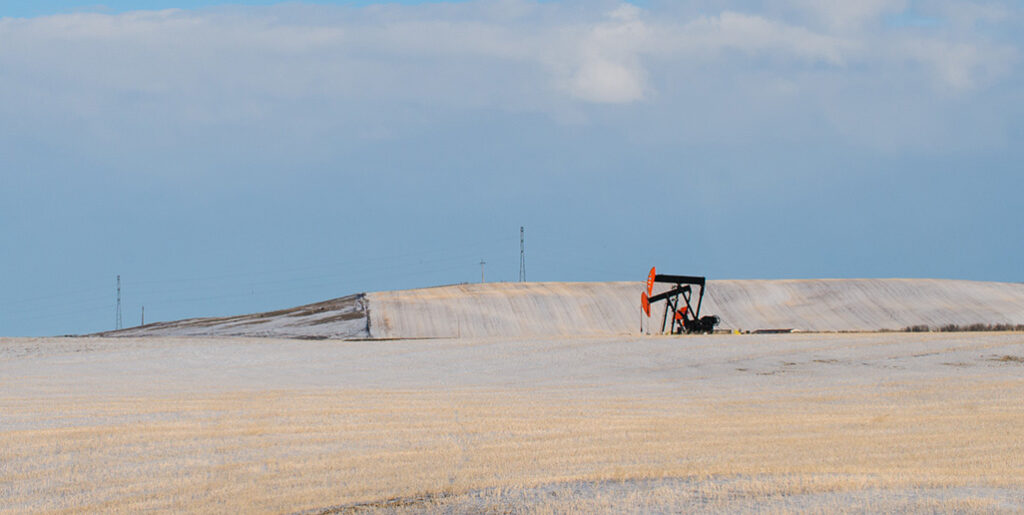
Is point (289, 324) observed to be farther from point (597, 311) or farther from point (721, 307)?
point (721, 307)

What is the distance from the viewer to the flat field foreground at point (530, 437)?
374 inches

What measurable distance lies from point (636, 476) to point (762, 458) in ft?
6.96

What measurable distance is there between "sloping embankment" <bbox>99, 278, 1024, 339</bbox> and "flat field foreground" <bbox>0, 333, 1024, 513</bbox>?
17835 mm

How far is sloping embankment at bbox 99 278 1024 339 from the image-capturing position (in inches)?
1836

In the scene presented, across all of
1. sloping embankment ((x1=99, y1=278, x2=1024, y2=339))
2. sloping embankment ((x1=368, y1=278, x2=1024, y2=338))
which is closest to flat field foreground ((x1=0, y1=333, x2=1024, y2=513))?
sloping embankment ((x1=99, y1=278, x2=1024, y2=339))

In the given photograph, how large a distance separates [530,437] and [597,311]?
38952 millimetres

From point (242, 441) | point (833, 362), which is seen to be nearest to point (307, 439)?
point (242, 441)

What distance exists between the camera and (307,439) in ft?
44.4

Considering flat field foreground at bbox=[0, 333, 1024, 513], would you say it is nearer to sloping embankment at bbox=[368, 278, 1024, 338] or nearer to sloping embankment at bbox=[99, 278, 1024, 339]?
sloping embankment at bbox=[99, 278, 1024, 339]

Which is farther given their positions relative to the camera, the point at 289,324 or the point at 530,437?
the point at 289,324

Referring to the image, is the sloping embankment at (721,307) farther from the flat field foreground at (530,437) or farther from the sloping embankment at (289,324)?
the flat field foreground at (530,437)

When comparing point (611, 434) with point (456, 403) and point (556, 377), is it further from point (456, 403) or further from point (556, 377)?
point (556, 377)

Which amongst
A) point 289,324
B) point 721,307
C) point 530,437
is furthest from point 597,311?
point 530,437

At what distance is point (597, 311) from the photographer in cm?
5234
